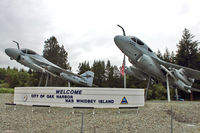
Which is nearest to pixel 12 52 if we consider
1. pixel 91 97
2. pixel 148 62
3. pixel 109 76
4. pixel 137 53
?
pixel 91 97

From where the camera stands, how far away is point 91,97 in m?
10.9

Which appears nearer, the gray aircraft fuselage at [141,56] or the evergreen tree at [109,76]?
the gray aircraft fuselage at [141,56]

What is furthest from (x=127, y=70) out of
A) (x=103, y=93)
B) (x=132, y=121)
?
(x=132, y=121)

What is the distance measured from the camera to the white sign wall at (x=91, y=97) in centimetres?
1074

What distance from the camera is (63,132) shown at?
6105mm

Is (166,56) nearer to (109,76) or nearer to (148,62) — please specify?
(109,76)

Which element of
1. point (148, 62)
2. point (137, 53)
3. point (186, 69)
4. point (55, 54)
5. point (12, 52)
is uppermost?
point (55, 54)

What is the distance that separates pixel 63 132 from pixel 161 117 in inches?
223

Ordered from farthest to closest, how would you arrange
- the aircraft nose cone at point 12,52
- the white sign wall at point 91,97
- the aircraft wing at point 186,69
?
the aircraft nose cone at point 12,52 → the aircraft wing at point 186,69 → the white sign wall at point 91,97

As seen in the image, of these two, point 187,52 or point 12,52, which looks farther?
point 187,52

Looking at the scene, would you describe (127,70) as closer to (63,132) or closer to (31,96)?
(31,96)

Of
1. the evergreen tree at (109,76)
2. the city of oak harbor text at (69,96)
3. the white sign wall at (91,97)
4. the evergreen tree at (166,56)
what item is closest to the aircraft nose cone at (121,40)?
the white sign wall at (91,97)

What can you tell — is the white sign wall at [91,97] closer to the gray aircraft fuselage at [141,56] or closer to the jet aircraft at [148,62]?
the gray aircraft fuselage at [141,56]

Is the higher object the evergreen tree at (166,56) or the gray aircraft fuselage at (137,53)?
the evergreen tree at (166,56)
